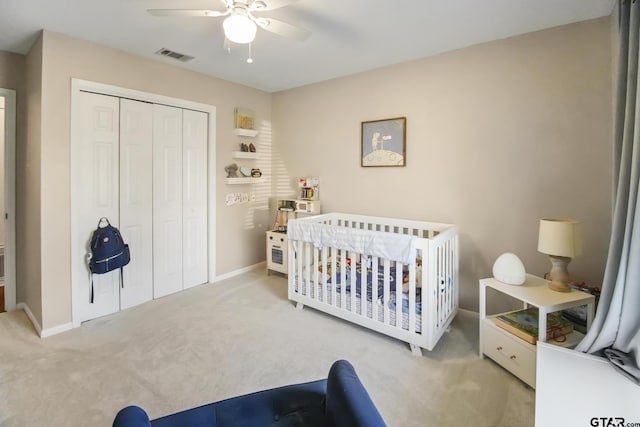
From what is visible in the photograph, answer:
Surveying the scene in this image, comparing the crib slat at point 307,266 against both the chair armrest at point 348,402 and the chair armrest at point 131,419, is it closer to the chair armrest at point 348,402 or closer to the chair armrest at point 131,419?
the chair armrest at point 348,402

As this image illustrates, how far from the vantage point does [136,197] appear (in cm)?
303

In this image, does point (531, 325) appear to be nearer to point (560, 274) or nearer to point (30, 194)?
point (560, 274)

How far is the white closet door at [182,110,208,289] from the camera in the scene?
3408 mm

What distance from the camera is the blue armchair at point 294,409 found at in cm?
102

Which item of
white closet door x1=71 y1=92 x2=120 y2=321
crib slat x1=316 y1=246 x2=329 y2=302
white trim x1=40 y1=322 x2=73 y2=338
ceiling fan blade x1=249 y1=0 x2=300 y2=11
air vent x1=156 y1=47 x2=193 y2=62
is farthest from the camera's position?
air vent x1=156 y1=47 x2=193 y2=62

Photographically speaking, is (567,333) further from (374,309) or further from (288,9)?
(288,9)

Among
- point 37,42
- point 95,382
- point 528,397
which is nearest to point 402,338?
point 528,397

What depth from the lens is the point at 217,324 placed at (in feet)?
8.83

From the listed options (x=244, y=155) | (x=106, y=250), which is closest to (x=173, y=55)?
(x=244, y=155)

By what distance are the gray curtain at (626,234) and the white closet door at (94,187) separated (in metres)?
3.52

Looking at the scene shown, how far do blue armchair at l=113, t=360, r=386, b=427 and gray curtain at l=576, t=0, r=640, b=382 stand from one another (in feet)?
4.14

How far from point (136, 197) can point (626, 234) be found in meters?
A: 3.54

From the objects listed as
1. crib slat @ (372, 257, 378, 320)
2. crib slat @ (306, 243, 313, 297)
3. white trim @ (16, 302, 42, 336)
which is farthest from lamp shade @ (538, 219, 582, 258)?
white trim @ (16, 302, 42, 336)

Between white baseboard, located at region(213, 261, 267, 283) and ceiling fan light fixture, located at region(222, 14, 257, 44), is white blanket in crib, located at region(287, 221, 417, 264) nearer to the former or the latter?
white baseboard, located at region(213, 261, 267, 283)
